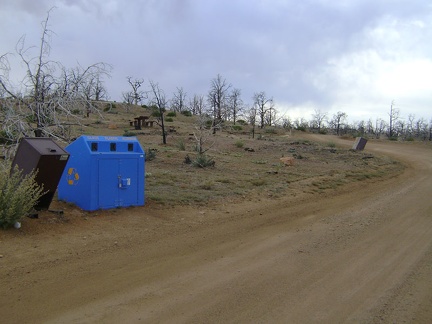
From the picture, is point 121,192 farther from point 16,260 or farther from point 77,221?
point 16,260

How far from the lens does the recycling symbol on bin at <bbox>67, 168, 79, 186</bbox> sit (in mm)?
8219

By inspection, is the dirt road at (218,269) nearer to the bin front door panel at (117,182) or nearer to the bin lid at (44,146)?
the bin front door panel at (117,182)

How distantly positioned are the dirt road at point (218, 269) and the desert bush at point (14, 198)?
29 cm

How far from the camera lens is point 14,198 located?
6.30 meters

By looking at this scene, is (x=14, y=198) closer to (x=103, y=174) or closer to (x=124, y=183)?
(x=103, y=174)

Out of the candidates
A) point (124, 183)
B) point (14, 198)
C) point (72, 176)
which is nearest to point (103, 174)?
point (124, 183)

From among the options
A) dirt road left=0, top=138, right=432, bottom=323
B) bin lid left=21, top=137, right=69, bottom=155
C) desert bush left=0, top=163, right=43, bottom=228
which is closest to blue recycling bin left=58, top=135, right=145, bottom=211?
dirt road left=0, top=138, right=432, bottom=323

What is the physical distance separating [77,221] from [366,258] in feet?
15.5

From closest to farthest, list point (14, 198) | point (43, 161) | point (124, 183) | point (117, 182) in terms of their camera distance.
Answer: point (14, 198), point (43, 161), point (117, 182), point (124, 183)

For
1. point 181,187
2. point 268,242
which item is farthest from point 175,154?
point 268,242

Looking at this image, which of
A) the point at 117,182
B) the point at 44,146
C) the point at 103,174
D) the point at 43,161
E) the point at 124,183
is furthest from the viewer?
the point at 124,183

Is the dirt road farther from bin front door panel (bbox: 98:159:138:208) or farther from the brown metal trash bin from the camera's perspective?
the brown metal trash bin

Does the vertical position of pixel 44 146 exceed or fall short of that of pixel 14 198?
it exceeds it

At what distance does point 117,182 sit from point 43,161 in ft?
5.34
